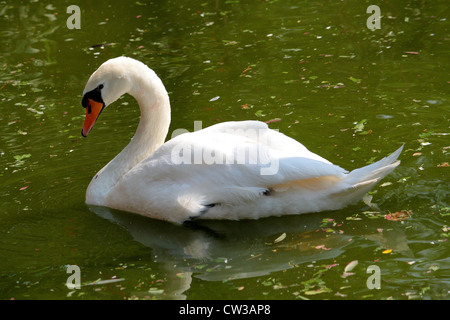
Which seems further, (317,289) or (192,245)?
(192,245)

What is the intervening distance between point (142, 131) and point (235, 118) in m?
1.64

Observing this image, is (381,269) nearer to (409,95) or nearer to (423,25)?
(409,95)

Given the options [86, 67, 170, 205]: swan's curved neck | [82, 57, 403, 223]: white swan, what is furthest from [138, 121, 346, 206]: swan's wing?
[86, 67, 170, 205]: swan's curved neck

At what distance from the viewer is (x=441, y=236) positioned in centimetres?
531

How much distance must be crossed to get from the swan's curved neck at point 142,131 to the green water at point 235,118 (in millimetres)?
243

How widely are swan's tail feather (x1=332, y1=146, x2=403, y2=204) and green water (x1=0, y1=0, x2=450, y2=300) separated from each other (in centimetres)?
22

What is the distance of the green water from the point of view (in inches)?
204

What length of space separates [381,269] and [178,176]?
172 centimetres

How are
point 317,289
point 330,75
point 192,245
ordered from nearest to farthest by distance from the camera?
point 317,289, point 192,245, point 330,75

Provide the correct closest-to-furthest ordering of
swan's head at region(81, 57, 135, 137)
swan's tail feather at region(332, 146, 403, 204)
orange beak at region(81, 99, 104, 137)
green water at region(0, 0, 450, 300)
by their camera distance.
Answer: green water at region(0, 0, 450, 300), swan's tail feather at region(332, 146, 403, 204), swan's head at region(81, 57, 135, 137), orange beak at region(81, 99, 104, 137)

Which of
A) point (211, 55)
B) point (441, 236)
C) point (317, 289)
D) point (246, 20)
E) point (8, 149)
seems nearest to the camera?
point (317, 289)

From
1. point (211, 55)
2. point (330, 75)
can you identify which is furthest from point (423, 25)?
point (211, 55)

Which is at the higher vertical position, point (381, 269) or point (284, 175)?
point (284, 175)

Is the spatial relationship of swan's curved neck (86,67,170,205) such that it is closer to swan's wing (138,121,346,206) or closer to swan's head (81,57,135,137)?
swan's head (81,57,135,137)
